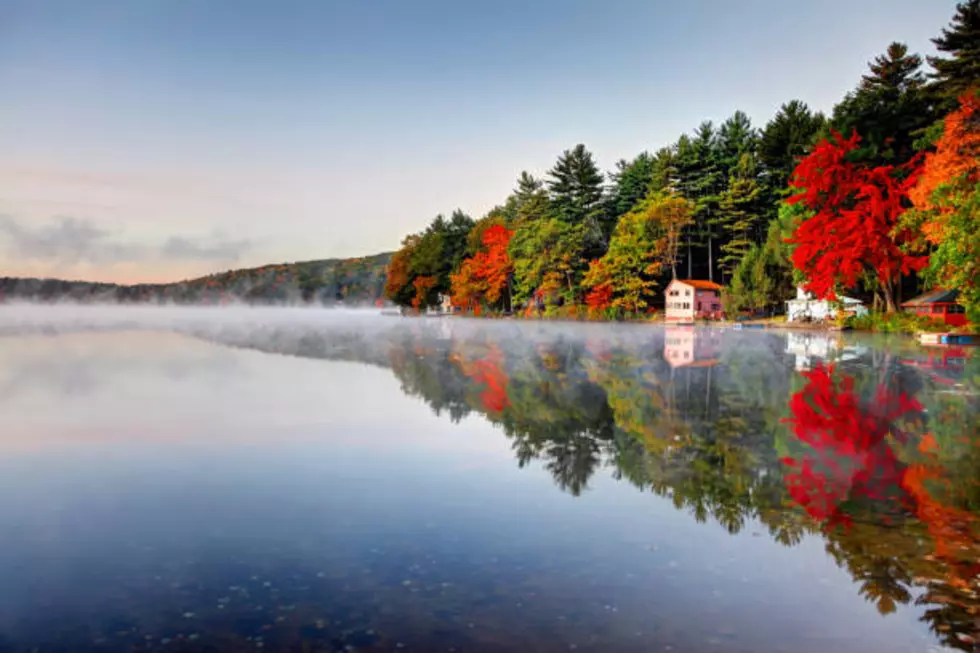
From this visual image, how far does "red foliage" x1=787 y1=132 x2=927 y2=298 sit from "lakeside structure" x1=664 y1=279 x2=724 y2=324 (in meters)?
25.2

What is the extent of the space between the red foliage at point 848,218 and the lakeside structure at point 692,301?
991 inches

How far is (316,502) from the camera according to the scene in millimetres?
9570

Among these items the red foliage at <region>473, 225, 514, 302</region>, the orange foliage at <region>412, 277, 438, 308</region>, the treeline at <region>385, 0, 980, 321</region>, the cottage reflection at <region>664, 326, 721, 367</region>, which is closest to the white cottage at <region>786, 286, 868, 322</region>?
the treeline at <region>385, 0, 980, 321</region>

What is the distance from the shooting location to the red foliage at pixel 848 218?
163ft

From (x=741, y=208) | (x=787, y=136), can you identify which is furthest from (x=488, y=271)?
(x=787, y=136)

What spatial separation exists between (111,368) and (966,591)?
29.0m

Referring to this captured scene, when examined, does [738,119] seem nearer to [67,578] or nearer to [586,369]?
[586,369]

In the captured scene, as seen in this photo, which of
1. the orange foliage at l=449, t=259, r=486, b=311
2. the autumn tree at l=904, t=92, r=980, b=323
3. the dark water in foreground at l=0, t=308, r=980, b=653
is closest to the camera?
the dark water in foreground at l=0, t=308, r=980, b=653

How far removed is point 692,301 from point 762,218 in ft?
44.7

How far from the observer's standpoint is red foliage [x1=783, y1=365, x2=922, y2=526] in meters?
9.50

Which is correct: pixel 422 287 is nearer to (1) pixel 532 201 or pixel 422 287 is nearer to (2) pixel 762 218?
(1) pixel 532 201

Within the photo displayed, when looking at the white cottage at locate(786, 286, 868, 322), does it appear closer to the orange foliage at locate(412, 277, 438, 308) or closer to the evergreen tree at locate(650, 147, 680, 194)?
the evergreen tree at locate(650, 147, 680, 194)

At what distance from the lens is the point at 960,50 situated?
52625 millimetres

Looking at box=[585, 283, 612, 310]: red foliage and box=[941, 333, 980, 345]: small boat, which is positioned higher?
box=[585, 283, 612, 310]: red foliage
